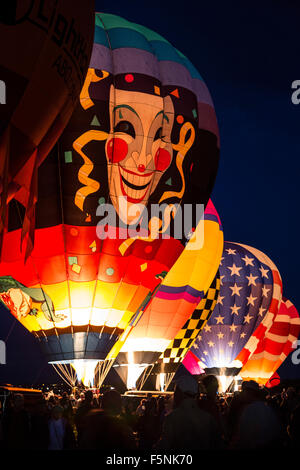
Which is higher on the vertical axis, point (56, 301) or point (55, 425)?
point (56, 301)

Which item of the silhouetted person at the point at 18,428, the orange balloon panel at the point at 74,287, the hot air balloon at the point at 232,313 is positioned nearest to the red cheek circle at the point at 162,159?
the orange balloon panel at the point at 74,287

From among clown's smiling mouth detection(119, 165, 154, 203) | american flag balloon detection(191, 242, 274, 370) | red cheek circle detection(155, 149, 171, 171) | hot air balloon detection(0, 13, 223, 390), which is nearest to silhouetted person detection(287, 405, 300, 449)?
hot air balloon detection(0, 13, 223, 390)

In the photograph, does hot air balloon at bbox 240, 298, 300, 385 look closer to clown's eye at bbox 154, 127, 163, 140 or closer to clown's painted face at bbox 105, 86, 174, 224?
clown's painted face at bbox 105, 86, 174, 224

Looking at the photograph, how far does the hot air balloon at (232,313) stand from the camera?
1716cm

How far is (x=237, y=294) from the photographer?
56.5 ft

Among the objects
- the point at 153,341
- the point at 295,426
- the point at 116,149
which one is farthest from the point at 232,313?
the point at 295,426

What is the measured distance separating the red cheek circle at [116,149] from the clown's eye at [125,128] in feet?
0.50

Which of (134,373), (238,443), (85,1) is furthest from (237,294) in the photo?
(238,443)

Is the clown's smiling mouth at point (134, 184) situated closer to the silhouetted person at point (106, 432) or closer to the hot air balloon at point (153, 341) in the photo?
the hot air balloon at point (153, 341)

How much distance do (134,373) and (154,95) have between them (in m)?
6.26

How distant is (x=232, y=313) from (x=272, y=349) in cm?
772

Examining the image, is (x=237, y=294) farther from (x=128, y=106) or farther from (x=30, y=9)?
(x=30, y=9)

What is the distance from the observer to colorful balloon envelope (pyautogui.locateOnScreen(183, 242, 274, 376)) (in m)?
17.2

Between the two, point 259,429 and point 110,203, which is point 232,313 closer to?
point 110,203
